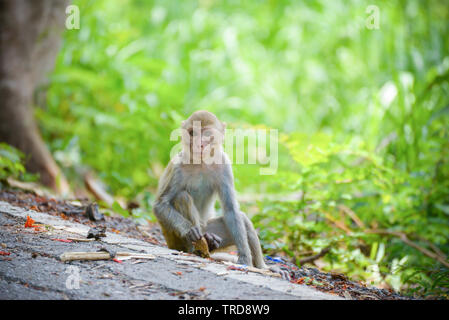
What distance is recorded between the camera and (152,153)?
7.41 metres

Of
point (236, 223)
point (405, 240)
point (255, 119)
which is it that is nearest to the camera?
point (236, 223)

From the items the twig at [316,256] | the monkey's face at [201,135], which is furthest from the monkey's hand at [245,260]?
the twig at [316,256]

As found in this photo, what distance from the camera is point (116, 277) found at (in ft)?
8.32

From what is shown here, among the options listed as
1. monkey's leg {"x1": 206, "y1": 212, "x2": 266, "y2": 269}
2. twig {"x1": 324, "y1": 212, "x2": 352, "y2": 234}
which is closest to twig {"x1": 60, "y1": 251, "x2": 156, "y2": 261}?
monkey's leg {"x1": 206, "y1": 212, "x2": 266, "y2": 269}

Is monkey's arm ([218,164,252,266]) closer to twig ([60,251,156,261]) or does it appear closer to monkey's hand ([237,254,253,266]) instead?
monkey's hand ([237,254,253,266])

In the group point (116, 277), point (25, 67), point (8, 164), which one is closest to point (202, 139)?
point (116, 277)

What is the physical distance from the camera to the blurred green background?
4.87 m

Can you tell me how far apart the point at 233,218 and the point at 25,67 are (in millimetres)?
4199

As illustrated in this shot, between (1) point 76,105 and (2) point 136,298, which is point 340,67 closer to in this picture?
(1) point 76,105

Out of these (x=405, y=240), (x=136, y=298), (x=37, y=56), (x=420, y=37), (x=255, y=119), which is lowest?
(x=405, y=240)

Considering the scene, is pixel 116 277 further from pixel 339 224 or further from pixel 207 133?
pixel 339 224

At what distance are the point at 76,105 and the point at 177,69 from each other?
240 cm

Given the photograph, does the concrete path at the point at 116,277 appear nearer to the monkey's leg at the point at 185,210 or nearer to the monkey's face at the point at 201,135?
the monkey's leg at the point at 185,210

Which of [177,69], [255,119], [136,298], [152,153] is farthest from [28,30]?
[136,298]
